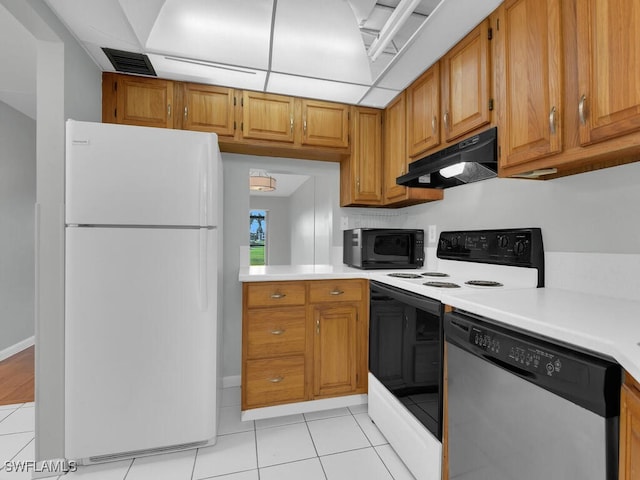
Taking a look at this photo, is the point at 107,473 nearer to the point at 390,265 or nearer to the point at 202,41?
the point at 390,265

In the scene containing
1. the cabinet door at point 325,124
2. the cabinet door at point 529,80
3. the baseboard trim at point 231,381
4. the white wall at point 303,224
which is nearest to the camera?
the cabinet door at point 529,80

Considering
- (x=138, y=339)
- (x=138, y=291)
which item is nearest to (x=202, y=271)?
(x=138, y=291)

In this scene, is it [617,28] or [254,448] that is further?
[254,448]

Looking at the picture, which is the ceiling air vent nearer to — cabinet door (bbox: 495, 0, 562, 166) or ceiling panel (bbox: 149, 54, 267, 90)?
ceiling panel (bbox: 149, 54, 267, 90)

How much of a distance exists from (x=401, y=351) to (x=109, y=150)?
185 cm

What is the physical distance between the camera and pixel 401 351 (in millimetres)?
1640

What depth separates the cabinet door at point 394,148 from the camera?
2246mm

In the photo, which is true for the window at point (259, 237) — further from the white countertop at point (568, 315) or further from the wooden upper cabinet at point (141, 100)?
the white countertop at point (568, 315)

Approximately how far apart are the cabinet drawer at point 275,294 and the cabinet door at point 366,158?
3.07 feet

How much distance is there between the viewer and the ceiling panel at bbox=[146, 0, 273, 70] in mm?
1615

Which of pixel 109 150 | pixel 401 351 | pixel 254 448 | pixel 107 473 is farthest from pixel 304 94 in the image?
pixel 107 473

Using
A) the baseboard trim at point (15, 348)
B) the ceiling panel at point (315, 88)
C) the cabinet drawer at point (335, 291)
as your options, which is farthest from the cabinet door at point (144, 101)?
the baseboard trim at point (15, 348)

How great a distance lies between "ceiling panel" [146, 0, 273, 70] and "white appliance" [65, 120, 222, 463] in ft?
1.85

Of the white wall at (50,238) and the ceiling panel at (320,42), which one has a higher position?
the ceiling panel at (320,42)
